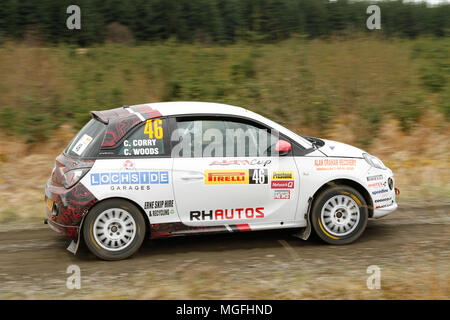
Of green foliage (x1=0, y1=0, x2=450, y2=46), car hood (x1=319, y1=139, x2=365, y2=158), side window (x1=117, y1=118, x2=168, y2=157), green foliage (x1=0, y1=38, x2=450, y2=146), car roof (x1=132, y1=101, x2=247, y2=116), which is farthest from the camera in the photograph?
green foliage (x1=0, y1=0, x2=450, y2=46)

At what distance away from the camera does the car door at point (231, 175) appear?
6762 millimetres

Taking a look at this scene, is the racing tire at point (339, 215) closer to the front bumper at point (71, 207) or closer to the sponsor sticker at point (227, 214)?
the sponsor sticker at point (227, 214)

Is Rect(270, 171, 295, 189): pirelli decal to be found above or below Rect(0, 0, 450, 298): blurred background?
below

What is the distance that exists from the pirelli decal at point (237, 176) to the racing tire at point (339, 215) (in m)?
0.78

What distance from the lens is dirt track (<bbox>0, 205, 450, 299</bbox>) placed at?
18.7 feet

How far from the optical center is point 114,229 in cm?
668

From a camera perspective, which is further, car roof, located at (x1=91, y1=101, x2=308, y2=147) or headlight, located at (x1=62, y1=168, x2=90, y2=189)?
car roof, located at (x1=91, y1=101, x2=308, y2=147)

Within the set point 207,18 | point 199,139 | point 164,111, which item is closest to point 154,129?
point 164,111

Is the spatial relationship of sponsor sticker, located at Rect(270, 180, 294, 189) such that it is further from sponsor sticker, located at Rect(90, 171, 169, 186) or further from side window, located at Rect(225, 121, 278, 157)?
sponsor sticker, located at Rect(90, 171, 169, 186)

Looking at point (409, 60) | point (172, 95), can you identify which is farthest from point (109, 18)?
point (409, 60)

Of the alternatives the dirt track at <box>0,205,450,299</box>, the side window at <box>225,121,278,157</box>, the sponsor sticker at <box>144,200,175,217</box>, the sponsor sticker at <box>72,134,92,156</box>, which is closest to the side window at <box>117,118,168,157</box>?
the sponsor sticker at <box>72,134,92,156</box>

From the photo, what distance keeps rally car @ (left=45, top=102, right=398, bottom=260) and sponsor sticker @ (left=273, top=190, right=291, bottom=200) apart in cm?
1
